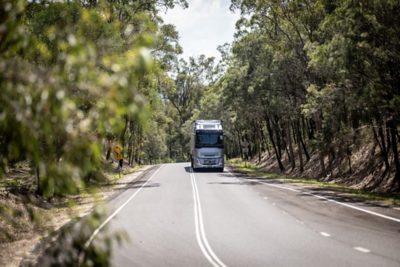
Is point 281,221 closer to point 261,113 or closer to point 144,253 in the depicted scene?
point 144,253

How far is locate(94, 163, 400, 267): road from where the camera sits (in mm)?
9375

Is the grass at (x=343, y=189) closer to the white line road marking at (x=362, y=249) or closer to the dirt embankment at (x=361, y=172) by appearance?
the dirt embankment at (x=361, y=172)

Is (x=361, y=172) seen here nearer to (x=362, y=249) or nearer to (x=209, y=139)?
(x=209, y=139)

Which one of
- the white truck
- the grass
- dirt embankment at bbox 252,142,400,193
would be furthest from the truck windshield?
dirt embankment at bbox 252,142,400,193

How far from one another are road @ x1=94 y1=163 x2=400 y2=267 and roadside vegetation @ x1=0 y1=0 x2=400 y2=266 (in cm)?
212

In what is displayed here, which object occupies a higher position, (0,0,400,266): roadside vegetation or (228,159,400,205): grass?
(0,0,400,266): roadside vegetation

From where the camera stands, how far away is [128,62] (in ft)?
8.60

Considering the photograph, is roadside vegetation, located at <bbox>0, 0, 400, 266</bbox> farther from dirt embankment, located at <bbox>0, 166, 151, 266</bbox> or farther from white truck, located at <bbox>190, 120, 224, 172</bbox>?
white truck, located at <bbox>190, 120, 224, 172</bbox>

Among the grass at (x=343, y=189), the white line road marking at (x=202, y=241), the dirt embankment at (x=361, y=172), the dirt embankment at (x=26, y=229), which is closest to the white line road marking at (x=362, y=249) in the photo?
the white line road marking at (x=202, y=241)

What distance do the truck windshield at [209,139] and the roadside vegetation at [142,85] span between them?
147 inches

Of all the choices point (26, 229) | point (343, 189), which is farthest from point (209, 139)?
point (26, 229)

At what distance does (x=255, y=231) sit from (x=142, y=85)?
2055cm

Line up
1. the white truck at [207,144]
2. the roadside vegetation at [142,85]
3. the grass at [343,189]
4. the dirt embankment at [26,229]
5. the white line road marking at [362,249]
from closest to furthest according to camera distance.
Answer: the roadside vegetation at [142,85], the white line road marking at [362,249], the dirt embankment at [26,229], the grass at [343,189], the white truck at [207,144]

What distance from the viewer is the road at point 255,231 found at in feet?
30.8
